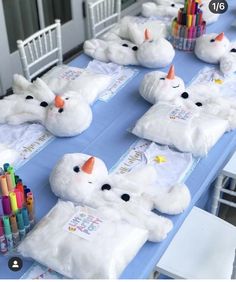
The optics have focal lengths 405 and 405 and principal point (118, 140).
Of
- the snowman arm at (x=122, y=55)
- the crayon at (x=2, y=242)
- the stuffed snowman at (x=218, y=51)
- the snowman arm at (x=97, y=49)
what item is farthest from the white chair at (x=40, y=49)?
the crayon at (x=2, y=242)

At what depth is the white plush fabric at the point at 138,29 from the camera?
6.55 feet

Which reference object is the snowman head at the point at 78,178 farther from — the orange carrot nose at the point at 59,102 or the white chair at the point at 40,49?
the white chair at the point at 40,49

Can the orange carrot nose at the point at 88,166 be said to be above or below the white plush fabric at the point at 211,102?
above

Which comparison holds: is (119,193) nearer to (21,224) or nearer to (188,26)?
(21,224)

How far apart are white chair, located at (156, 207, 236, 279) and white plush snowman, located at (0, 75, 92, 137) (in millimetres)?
Answer: 523

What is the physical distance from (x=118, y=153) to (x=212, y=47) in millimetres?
784

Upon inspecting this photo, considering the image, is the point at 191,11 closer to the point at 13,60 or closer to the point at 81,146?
the point at 81,146

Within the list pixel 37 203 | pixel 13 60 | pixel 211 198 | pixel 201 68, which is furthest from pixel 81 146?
pixel 13 60

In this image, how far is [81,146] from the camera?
1457 mm

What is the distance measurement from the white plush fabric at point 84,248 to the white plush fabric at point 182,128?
0.42 meters

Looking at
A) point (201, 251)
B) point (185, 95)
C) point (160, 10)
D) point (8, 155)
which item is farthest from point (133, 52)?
point (201, 251)

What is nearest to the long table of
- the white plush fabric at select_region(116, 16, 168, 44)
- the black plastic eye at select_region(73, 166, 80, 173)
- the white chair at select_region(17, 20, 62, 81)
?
the black plastic eye at select_region(73, 166, 80, 173)

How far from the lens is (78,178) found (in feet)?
3.92

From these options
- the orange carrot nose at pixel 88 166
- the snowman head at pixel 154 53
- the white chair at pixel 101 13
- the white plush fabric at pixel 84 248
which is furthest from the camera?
the white chair at pixel 101 13
